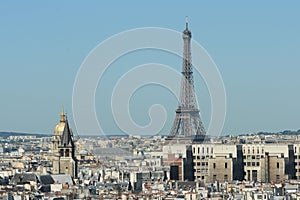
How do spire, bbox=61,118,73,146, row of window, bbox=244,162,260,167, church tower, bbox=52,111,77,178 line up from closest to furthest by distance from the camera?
church tower, bbox=52,111,77,178, spire, bbox=61,118,73,146, row of window, bbox=244,162,260,167

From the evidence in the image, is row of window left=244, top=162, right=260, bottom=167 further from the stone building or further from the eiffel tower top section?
the eiffel tower top section

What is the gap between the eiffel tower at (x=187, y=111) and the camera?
2756 inches

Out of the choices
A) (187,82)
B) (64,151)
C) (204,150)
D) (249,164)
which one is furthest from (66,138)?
(187,82)

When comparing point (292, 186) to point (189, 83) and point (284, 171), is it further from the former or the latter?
point (189, 83)

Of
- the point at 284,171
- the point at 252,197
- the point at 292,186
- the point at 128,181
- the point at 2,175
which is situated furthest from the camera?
the point at 2,175

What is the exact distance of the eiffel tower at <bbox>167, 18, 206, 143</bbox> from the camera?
230 feet

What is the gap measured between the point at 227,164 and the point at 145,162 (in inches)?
522

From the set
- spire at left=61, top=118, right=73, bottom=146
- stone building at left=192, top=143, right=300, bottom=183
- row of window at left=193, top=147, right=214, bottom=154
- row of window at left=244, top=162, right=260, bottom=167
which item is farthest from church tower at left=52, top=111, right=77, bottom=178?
row of window at left=244, top=162, right=260, bottom=167

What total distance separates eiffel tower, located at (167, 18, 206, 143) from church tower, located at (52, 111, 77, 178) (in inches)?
506

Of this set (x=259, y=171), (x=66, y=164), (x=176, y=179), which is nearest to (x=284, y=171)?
(x=259, y=171)

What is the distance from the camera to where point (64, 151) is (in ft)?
187

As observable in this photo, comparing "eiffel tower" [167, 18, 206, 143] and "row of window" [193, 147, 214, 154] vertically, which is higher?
"eiffel tower" [167, 18, 206, 143]

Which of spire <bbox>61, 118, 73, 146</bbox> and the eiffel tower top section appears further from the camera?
the eiffel tower top section

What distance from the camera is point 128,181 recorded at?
53.0 m
